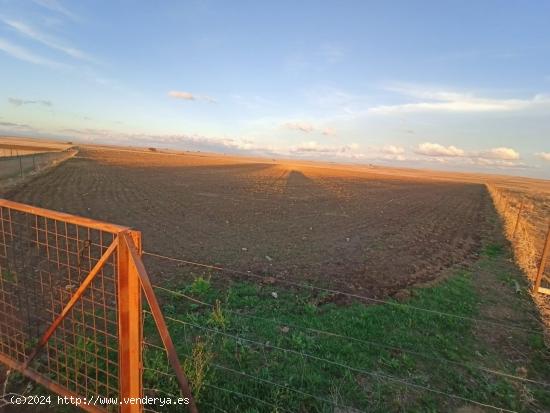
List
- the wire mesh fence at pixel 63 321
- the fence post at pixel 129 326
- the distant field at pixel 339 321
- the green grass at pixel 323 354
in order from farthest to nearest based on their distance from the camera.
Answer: the distant field at pixel 339 321, the green grass at pixel 323 354, the wire mesh fence at pixel 63 321, the fence post at pixel 129 326

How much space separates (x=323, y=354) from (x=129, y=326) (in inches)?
132

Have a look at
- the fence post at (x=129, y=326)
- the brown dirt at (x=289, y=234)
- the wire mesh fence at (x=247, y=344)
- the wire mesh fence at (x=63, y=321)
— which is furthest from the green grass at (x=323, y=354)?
the brown dirt at (x=289, y=234)

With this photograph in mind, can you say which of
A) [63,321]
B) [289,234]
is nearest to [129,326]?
[63,321]

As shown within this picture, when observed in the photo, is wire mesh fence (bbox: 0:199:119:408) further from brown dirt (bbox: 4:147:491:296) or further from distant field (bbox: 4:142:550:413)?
brown dirt (bbox: 4:147:491:296)

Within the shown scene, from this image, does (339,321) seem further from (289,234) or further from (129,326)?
(289,234)

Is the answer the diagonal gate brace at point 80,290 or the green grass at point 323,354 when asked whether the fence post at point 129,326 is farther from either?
the green grass at point 323,354

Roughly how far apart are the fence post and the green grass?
4.10 feet

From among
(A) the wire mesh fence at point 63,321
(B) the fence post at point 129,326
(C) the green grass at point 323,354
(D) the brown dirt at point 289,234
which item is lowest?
(D) the brown dirt at point 289,234

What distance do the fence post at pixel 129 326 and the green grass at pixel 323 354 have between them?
125cm

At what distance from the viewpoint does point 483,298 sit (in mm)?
8297

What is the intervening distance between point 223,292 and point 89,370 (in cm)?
330

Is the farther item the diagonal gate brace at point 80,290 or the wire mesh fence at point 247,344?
the wire mesh fence at point 247,344

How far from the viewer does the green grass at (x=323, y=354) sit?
4.31 meters

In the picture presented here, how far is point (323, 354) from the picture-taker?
523 cm
